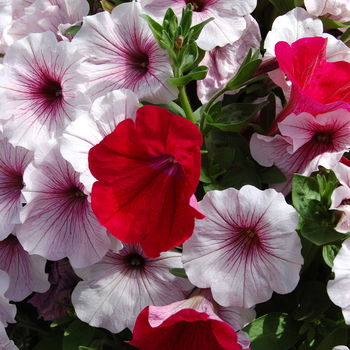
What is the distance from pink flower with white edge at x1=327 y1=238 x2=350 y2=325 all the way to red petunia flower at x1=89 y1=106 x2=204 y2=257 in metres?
0.22

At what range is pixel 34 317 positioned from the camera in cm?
92

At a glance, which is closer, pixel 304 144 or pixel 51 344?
pixel 304 144

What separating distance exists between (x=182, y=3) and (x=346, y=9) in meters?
0.32

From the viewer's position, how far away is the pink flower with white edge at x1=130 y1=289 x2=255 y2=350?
536 millimetres

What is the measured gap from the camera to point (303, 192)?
0.62 metres

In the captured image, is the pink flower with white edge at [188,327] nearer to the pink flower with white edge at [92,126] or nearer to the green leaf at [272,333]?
the green leaf at [272,333]

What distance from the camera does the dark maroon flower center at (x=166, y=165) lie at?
0.64 m

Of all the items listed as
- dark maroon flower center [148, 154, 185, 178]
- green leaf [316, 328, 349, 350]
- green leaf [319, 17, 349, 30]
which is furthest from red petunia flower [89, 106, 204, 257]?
green leaf [319, 17, 349, 30]

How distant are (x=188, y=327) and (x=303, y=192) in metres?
0.29

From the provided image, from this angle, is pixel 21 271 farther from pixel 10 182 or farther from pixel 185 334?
pixel 185 334

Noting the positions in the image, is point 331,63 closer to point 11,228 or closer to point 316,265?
point 316,265

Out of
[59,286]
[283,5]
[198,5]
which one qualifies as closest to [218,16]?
[198,5]

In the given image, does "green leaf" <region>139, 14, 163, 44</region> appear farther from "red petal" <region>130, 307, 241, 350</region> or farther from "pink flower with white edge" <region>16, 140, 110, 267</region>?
"red petal" <region>130, 307, 241, 350</region>

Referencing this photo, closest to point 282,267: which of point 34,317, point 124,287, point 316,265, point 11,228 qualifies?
point 316,265
